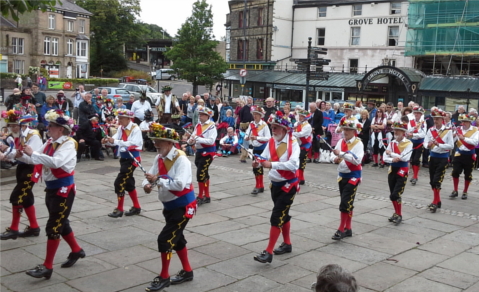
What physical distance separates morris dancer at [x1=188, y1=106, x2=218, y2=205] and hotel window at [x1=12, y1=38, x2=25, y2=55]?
48.8m

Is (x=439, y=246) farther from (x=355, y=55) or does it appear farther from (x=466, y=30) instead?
(x=355, y=55)

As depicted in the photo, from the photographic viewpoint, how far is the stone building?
5216 cm

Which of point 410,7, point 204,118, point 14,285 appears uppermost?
point 410,7

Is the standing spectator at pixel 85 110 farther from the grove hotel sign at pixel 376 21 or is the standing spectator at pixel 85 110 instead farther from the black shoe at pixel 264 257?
the grove hotel sign at pixel 376 21

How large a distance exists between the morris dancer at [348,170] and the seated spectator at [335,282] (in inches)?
209

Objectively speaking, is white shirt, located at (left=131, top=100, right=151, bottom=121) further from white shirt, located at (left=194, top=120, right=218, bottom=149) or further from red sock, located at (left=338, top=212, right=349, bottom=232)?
red sock, located at (left=338, top=212, right=349, bottom=232)

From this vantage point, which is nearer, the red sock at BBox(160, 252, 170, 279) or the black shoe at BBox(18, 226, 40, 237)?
the red sock at BBox(160, 252, 170, 279)

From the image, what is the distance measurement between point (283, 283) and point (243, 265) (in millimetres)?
767

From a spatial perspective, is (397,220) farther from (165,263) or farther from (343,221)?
(165,263)

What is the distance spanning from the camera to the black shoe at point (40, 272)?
20.2ft

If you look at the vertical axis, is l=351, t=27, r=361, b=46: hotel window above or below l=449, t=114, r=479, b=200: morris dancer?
above

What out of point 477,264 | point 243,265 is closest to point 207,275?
point 243,265

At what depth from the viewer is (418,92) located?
3203cm

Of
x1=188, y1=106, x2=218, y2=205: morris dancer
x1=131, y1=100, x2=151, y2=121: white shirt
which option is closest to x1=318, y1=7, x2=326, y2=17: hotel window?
x1=131, y1=100, x2=151, y2=121: white shirt
